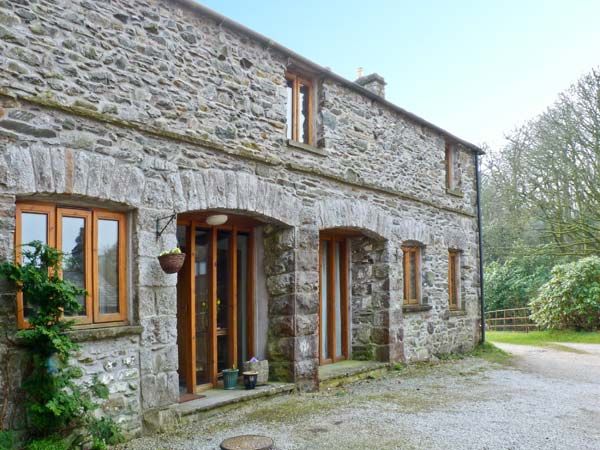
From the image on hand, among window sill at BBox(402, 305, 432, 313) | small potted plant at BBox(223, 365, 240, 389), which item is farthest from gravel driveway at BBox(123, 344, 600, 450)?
window sill at BBox(402, 305, 432, 313)

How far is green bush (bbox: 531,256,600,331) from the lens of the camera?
14.3 metres

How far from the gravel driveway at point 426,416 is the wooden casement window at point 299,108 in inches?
140

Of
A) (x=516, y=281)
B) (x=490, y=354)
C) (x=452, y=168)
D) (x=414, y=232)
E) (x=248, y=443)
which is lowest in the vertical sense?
(x=490, y=354)

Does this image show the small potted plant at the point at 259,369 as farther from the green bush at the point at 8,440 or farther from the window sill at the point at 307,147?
the green bush at the point at 8,440

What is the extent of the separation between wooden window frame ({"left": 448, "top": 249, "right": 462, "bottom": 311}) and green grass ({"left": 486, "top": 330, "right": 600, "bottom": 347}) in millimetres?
3617

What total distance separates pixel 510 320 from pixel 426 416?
13.8m

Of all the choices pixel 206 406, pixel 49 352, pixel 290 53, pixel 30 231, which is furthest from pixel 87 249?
pixel 290 53

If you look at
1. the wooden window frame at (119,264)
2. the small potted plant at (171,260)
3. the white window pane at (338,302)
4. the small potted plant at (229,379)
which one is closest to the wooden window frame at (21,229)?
the wooden window frame at (119,264)

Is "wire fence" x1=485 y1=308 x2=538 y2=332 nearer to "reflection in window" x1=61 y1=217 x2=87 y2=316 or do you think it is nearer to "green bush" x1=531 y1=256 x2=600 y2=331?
"green bush" x1=531 y1=256 x2=600 y2=331

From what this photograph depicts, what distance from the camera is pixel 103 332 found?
4707 millimetres

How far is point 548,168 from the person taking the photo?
50.0 feet

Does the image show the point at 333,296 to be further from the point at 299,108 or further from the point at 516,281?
the point at 516,281

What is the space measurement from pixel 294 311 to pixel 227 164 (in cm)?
211

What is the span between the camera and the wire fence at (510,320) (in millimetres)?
17602
